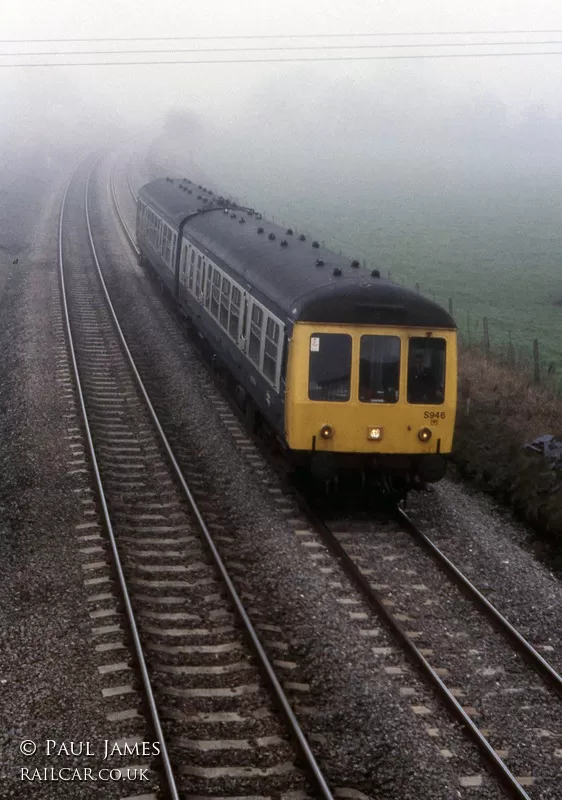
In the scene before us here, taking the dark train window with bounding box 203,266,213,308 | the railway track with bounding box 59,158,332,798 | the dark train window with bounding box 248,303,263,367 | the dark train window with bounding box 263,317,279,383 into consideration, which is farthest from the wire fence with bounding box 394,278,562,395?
the railway track with bounding box 59,158,332,798

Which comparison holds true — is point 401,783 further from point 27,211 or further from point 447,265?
point 27,211

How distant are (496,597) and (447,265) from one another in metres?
31.3

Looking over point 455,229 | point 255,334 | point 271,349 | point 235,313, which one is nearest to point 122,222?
point 455,229

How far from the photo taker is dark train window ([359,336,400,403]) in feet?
37.9

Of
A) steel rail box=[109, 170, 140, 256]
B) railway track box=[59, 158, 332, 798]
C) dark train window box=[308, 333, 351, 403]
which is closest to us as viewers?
railway track box=[59, 158, 332, 798]

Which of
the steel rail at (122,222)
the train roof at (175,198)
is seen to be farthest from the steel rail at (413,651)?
the steel rail at (122,222)

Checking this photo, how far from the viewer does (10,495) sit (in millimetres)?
12172

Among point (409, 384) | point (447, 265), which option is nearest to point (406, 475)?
point (409, 384)

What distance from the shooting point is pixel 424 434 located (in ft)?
38.3

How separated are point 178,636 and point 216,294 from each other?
891cm

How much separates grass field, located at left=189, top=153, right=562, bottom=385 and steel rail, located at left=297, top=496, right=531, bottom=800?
11074 mm

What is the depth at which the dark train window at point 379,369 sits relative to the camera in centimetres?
1154

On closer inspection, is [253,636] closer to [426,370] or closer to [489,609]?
[489,609]

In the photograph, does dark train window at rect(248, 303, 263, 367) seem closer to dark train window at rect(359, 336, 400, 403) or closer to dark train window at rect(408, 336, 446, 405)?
dark train window at rect(359, 336, 400, 403)
